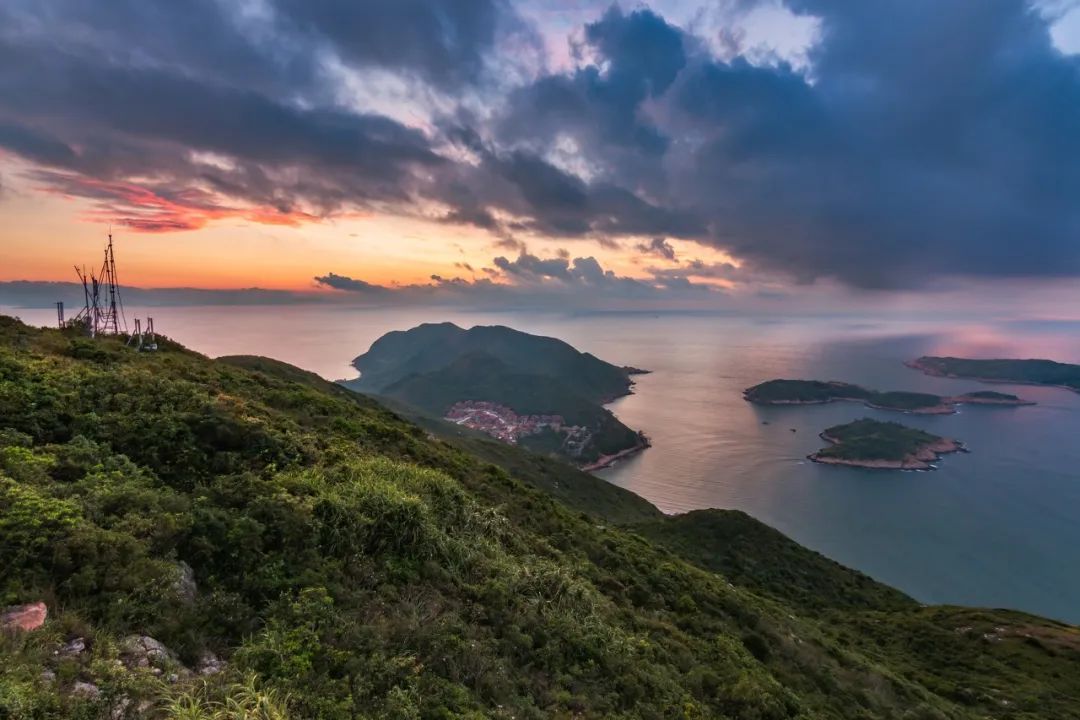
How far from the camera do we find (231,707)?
A: 473cm

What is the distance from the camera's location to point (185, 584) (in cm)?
647

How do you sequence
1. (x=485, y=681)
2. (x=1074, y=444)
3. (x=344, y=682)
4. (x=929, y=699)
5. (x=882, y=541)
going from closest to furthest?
(x=344, y=682)
(x=485, y=681)
(x=929, y=699)
(x=882, y=541)
(x=1074, y=444)

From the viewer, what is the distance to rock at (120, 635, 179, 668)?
199 inches

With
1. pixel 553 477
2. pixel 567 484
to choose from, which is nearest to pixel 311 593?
pixel 567 484

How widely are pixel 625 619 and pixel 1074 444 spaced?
16512cm

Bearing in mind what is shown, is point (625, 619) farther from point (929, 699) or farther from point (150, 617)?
point (929, 699)

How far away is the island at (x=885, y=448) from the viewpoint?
10025 centimetres

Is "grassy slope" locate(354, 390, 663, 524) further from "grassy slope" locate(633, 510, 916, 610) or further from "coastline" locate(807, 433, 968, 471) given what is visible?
"coastline" locate(807, 433, 968, 471)

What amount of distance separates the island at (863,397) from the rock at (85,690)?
174m

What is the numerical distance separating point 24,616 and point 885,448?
428 feet

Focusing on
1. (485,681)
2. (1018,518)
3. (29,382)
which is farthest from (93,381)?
(1018,518)

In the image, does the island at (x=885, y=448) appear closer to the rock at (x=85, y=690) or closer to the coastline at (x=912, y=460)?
the coastline at (x=912, y=460)

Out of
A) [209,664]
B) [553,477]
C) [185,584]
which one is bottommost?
[553,477]

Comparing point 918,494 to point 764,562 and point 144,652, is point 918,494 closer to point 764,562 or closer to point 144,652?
point 764,562
